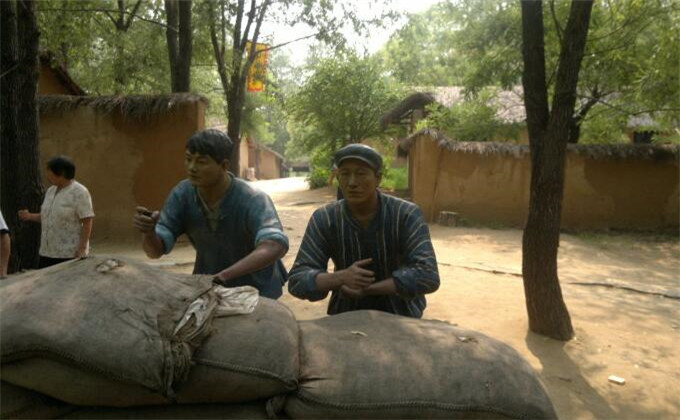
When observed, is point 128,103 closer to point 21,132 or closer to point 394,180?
point 21,132

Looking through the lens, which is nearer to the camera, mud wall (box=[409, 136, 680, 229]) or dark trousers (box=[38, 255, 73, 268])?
dark trousers (box=[38, 255, 73, 268])

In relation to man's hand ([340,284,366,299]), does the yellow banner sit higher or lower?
higher

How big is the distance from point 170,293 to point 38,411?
0.51 m

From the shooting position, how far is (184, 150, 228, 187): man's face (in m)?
2.19

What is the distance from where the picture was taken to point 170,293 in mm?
1639

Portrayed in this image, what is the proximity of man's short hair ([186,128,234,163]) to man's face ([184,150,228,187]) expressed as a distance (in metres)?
0.02

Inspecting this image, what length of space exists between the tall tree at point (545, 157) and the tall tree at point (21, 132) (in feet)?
16.1

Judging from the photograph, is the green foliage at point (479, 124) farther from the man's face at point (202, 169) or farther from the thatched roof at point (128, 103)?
the man's face at point (202, 169)

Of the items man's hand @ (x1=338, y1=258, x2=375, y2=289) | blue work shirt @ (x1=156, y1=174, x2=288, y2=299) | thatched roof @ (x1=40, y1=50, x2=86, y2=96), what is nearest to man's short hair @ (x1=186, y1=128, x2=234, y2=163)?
blue work shirt @ (x1=156, y1=174, x2=288, y2=299)

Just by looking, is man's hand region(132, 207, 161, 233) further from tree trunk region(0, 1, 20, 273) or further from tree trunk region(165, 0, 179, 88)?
tree trunk region(165, 0, 179, 88)

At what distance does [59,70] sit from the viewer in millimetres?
12812

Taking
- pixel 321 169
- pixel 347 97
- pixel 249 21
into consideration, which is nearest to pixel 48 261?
pixel 249 21

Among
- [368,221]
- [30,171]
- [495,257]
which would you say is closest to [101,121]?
[30,171]

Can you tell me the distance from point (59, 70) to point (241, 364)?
44.7 ft
